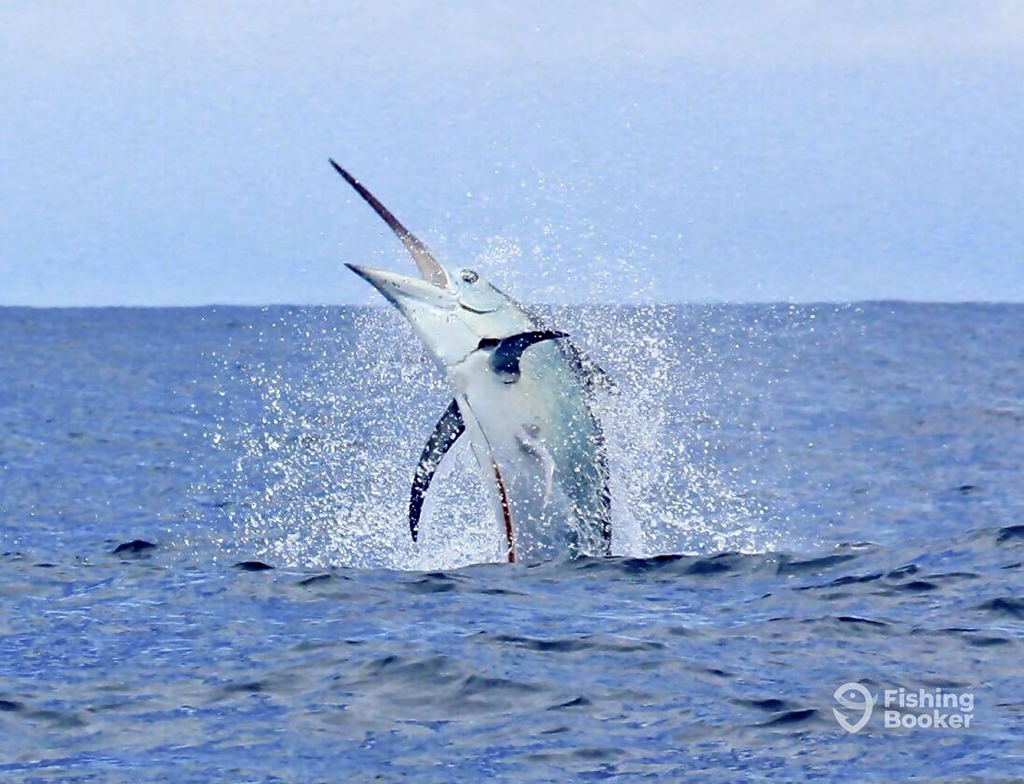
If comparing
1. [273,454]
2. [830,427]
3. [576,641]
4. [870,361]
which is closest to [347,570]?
[576,641]

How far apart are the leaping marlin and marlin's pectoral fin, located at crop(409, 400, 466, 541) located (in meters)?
0.02

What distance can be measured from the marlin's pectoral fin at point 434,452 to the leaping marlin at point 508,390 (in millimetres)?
22

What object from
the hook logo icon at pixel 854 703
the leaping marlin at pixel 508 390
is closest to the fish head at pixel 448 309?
the leaping marlin at pixel 508 390

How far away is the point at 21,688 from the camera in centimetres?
934

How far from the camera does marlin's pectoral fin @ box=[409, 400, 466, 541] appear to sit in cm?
1208

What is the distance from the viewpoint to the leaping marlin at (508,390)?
1161 cm

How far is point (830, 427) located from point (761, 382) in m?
21.7

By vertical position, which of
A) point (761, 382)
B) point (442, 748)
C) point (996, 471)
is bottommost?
point (442, 748)

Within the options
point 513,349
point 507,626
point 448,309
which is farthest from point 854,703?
point 448,309

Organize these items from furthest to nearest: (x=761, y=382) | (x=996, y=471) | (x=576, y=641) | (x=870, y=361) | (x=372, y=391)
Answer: (x=870, y=361)
(x=372, y=391)
(x=761, y=382)
(x=996, y=471)
(x=576, y=641)

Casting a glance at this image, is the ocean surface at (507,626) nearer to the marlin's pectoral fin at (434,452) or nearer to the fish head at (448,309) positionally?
the marlin's pectoral fin at (434,452)

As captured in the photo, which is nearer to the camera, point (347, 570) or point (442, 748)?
point (442, 748)

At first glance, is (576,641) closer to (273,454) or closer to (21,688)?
(21,688)

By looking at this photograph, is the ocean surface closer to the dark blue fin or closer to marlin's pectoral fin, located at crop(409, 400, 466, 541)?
marlin's pectoral fin, located at crop(409, 400, 466, 541)
